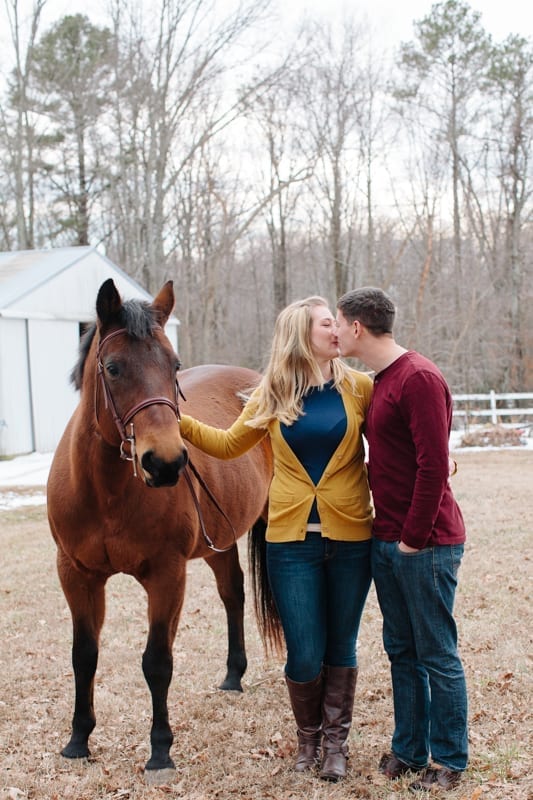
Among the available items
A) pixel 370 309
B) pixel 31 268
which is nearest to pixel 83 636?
pixel 370 309

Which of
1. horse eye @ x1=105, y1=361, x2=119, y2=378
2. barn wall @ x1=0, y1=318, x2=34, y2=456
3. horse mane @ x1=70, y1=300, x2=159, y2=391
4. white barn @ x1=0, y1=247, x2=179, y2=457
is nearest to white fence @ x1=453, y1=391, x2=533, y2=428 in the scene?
white barn @ x1=0, y1=247, x2=179, y2=457

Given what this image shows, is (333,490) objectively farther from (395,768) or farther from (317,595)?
(395,768)

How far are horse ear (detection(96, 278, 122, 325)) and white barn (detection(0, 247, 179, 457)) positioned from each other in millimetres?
11284

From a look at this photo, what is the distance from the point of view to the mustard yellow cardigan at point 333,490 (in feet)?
9.70

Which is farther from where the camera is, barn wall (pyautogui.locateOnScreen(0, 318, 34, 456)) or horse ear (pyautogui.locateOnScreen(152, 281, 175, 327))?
barn wall (pyautogui.locateOnScreen(0, 318, 34, 456))

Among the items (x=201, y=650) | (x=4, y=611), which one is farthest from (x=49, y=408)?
(x=201, y=650)

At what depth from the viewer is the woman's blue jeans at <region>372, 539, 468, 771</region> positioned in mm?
2803

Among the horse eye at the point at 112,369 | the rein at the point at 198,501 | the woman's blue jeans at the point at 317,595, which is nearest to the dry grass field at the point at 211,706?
the woman's blue jeans at the point at 317,595

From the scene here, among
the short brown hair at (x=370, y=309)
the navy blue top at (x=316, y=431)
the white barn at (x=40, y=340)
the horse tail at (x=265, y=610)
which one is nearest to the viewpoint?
the short brown hair at (x=370, y=309)

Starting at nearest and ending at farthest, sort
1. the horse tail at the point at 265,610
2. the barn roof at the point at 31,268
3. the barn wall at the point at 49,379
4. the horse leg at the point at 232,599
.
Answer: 1. the horse tail at the point at 265,610
2. the horse leg at the point at 232,599
3. the barn wall at the point at 49,379
4. the barn roof at the point at 31,268

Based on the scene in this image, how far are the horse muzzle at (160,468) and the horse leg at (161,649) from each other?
76 cm

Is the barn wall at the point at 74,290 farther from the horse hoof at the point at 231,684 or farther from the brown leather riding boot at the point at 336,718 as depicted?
the brown leather riding boot at the point at 336,718

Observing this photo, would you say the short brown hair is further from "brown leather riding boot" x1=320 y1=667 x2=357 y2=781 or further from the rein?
"brown leather riding boot" x1=320 y1=667 x2=357 y2=781

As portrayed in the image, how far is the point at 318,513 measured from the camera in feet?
9.73
